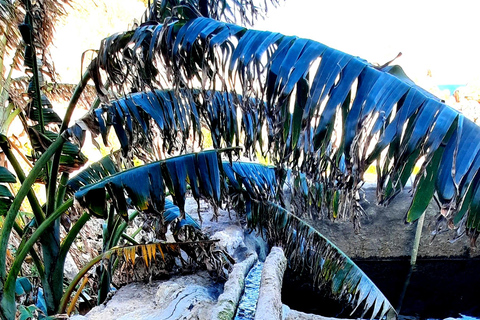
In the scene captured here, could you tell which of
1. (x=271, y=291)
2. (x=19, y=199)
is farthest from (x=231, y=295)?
(x=19, y=199)

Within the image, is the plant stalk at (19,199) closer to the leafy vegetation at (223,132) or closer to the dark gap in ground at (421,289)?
the leafy vegetation at (223,132)

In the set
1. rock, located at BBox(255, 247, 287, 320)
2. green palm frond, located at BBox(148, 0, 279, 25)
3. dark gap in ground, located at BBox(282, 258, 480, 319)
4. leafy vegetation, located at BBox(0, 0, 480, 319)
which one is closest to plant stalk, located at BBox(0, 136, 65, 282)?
leafy vegetation, located at BBox(0, 0, 480, 319)

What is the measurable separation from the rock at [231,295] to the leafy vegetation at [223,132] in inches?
5.9

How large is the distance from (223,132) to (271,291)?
28.7 inches

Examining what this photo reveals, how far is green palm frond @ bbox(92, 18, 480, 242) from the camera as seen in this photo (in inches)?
42.9

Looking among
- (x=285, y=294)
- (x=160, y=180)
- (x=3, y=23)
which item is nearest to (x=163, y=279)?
(x=160, y=180)

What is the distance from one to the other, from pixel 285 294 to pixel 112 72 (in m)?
3.58

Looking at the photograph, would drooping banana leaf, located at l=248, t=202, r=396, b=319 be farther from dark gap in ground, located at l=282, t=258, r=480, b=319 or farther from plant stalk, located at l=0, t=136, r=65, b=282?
dark gap in ground, located at l=282, t=258, r=480, b=319

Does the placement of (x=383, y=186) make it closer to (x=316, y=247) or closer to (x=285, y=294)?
(x=316, y=247)

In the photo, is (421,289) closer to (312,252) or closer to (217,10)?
(312,252)

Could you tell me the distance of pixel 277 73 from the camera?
4.28ft

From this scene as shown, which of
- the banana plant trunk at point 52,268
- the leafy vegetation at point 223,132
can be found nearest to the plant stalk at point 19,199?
the leafy vegetation at point 223,132

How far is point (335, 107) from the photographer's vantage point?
1.21 meters

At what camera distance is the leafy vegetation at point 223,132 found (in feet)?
3.73
